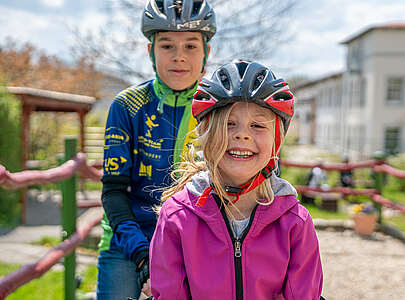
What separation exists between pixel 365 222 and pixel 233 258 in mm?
7802

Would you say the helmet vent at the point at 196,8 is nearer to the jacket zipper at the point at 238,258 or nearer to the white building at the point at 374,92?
the jacket zipper at the point at 238,258

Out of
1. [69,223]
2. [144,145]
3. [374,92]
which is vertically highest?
[374,92]

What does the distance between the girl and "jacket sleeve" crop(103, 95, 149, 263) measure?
428 mm

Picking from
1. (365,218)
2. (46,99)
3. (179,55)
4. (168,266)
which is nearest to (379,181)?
(365,218)

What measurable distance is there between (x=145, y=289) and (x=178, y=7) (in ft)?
5.46

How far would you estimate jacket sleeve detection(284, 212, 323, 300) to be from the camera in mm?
1717

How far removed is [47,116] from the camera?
18531 mm

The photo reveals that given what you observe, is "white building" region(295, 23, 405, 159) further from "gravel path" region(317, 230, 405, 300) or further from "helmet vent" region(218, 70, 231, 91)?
"helmet vent" region(218, 70, 231, 91)

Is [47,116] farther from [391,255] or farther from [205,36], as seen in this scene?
[205,36]

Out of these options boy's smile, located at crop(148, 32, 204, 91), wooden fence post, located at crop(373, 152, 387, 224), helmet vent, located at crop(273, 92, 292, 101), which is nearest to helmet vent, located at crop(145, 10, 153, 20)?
Result: boy's smile, located at crop(148, 32, 204, 91)

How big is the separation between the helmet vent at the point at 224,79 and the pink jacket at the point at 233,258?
0.55m

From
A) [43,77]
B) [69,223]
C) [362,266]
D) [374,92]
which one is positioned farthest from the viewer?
[374,92]

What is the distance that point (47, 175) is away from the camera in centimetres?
344

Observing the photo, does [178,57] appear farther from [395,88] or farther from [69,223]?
[395,88]
